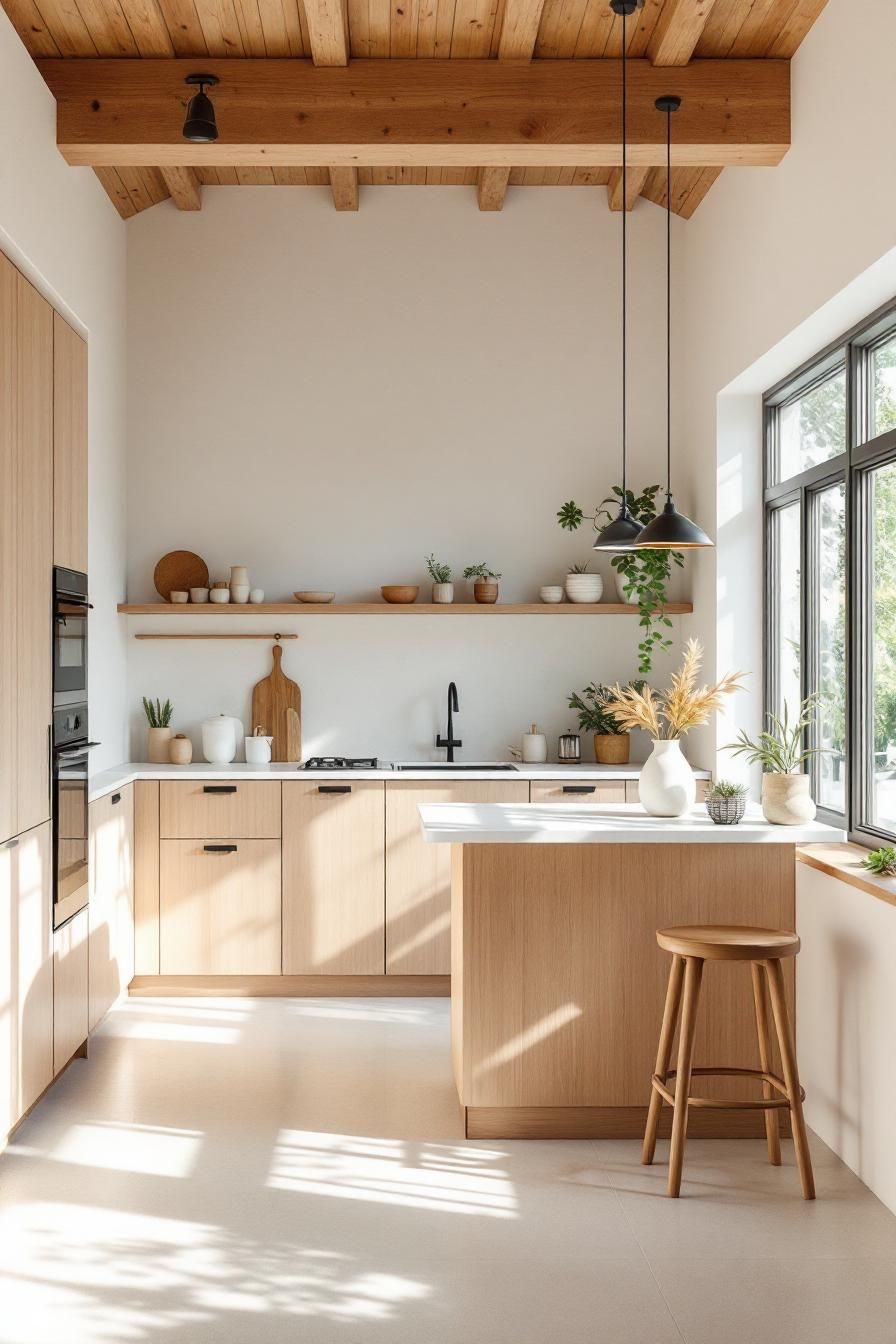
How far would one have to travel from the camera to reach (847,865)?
348 centimetres

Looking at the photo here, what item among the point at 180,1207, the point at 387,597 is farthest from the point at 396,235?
the point at 180,1207

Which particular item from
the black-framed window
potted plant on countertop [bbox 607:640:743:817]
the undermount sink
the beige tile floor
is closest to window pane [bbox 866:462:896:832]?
the black-framed window

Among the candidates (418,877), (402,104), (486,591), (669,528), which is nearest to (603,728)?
(486,591)

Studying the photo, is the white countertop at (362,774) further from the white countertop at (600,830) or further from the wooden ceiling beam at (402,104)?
A: the wooden ceiling beam at (402,104)

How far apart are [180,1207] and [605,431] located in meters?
3.96

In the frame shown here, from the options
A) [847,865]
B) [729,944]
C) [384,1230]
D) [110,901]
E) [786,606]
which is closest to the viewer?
[384,1230]

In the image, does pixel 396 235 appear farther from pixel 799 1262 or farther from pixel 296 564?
pixel 799 1262

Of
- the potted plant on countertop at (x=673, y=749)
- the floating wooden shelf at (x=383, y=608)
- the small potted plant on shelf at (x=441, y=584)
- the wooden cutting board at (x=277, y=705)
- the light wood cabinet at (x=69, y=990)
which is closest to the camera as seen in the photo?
the potted plant on countertop at (x=673, y=749)

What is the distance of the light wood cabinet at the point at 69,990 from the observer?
13.2ft

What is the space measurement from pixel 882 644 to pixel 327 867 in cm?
250

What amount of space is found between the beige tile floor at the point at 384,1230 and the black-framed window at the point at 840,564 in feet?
4.00

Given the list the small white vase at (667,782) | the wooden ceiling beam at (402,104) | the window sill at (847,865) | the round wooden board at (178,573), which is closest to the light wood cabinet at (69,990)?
the round wooden board at (178,573)

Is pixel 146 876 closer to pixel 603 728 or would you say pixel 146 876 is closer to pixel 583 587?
pixel 603 728

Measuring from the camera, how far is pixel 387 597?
18.7 feet
